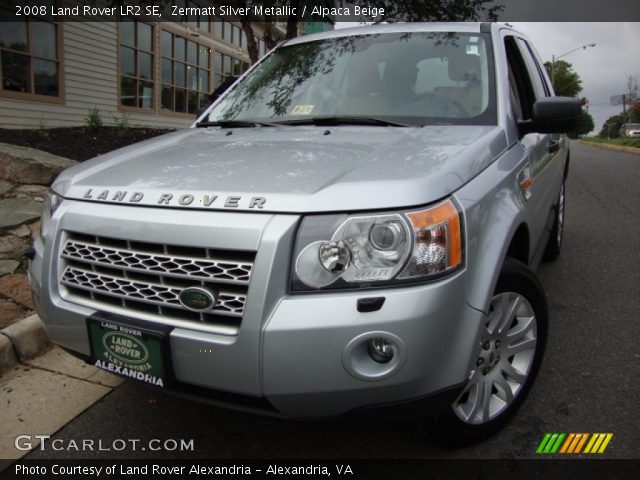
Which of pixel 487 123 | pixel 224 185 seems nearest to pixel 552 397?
pixel 487 123

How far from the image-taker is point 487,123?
2.44 m

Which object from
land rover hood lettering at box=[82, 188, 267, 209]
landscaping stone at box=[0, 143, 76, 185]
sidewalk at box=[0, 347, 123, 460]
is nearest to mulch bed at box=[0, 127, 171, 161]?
landscaping stone at box=[0, 143, 76, 185]

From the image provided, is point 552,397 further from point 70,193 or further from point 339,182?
point 70,193

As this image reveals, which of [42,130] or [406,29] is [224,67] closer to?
[42,130]

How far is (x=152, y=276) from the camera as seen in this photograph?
5.77 feet

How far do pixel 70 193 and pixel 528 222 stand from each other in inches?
79.4

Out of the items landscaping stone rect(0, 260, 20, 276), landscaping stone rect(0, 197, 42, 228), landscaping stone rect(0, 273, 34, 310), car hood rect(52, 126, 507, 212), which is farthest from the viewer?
landscaping stone rect(0, 197, 42, 228)

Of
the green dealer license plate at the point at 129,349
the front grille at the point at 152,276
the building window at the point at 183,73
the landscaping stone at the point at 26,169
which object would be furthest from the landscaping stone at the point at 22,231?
the building window at the point at 183,73

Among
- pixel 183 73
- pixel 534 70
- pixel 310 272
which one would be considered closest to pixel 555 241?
pixel 534 70

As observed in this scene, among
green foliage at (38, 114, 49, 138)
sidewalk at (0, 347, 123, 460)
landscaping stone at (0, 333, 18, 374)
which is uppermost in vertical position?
green foliage at (38, 114, 49, 138)

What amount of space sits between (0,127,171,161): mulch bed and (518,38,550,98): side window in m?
5.49

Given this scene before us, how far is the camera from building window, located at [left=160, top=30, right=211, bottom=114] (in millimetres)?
14023

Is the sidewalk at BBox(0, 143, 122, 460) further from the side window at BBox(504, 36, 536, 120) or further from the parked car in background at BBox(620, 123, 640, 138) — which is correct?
the parked car in background at BBox(620, 123, 640, 138)

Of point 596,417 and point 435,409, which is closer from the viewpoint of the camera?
point 435,409
